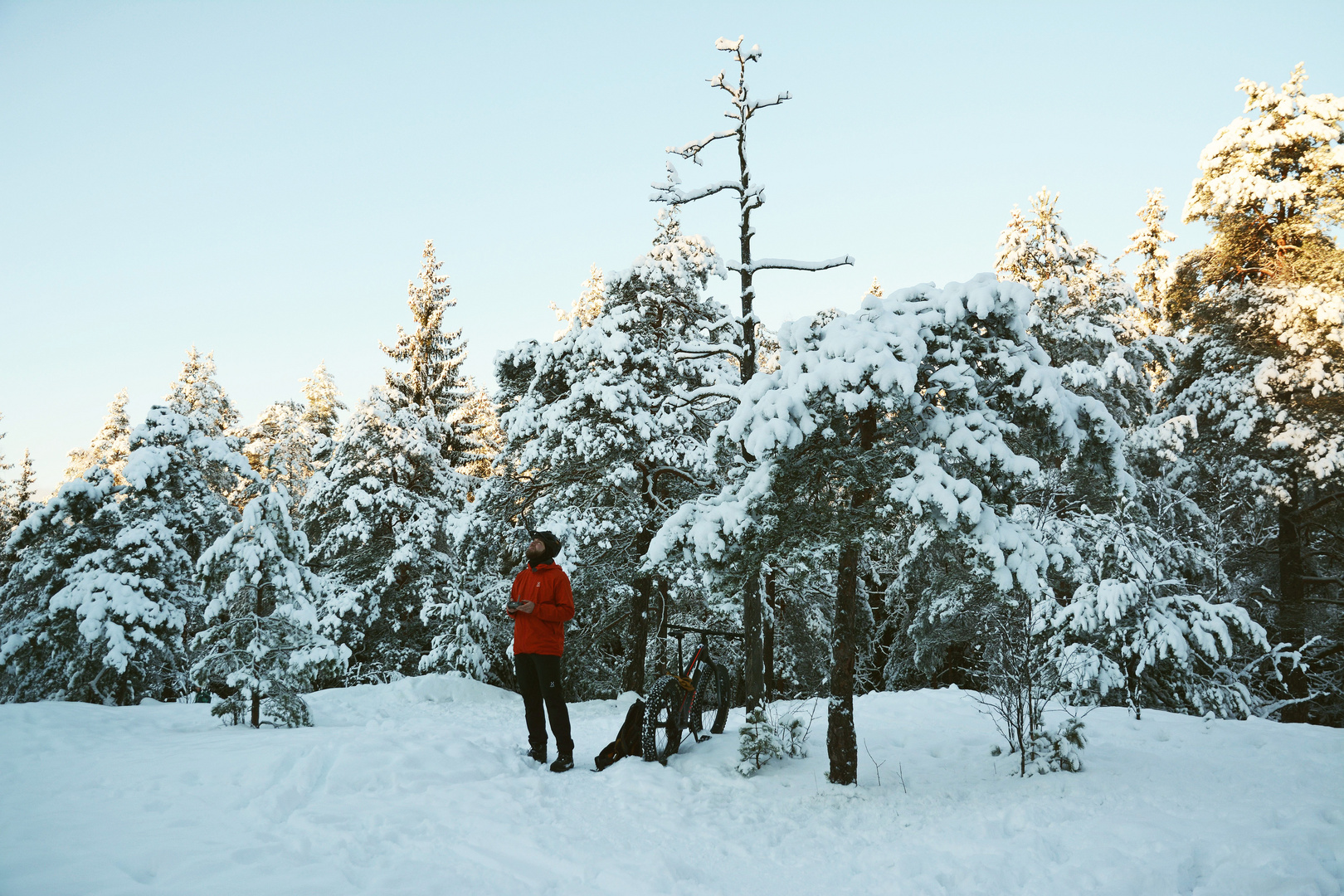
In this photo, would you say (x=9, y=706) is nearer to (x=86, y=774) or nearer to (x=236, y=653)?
(x=236, y=653)

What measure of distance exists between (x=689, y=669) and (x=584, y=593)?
259 inches

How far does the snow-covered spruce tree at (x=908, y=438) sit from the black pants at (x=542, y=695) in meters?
1.40

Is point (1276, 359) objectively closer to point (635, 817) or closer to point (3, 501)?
point (635, 817)

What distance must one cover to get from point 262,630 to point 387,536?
35.2ft

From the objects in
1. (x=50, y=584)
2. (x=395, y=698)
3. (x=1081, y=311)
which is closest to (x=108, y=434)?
(x=50, y=584)

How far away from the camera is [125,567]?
947 cm

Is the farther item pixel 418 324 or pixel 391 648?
pixel 418 324

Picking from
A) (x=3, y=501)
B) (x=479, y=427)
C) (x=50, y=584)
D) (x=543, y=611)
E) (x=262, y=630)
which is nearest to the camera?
(x=543, y=611)

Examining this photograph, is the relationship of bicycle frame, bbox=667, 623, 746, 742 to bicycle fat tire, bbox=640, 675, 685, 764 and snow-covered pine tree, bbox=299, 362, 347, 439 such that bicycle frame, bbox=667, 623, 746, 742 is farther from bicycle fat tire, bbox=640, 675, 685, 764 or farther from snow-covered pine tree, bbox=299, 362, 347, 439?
snow-covered pine tree, bbox=299, 362, 347, 439

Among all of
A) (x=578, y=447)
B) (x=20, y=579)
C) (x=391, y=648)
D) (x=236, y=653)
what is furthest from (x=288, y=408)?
(x=236, y=653)

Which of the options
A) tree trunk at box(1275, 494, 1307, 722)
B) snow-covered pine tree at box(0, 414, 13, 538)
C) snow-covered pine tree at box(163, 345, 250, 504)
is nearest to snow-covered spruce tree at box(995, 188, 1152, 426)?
tree trunk at box(1275, 494, 1307, 722)

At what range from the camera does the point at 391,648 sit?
17312 mm

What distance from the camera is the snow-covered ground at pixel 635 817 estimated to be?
347 cm

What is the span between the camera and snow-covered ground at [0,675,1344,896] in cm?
347
